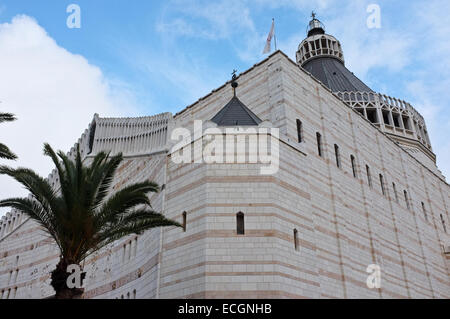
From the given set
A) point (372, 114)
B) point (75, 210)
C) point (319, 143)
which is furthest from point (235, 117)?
point (372, 114)

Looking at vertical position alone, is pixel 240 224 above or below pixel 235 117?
below

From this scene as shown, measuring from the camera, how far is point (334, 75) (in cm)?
4112

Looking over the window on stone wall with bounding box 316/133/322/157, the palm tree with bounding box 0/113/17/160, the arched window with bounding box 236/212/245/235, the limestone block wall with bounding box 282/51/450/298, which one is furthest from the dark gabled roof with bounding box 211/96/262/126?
the palm tree with bounding box 0/113/17/160

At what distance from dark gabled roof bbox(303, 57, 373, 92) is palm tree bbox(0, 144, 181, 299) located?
28.6m

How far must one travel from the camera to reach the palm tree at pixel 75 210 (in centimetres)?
1184

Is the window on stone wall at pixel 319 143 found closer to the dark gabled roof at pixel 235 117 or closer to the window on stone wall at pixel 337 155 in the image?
the window on stone wall at pixel 337 155

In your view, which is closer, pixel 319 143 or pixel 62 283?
pixel 62 283

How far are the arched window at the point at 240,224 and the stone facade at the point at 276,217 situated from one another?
14cm

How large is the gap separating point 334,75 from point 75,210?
112ft

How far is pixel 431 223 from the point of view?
28.9m

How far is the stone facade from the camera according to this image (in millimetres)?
13914

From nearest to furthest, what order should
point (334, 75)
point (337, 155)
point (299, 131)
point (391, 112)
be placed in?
1. point (299, 131)
2. point (337, 155)
3. point (391, 112)
4. point (334, 75)

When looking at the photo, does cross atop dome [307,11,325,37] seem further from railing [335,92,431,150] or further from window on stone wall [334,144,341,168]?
window on stone wall [334,144,341,168]

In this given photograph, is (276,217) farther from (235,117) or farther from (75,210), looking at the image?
(75,210)
